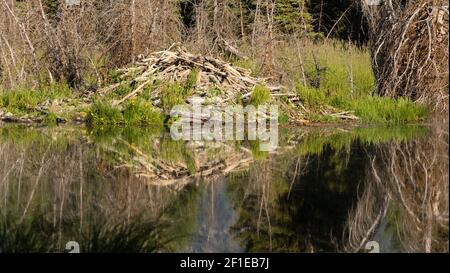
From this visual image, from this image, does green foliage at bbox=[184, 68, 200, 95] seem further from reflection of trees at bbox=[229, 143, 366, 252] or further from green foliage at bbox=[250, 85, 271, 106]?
reflection of trees at bbox=[229, 143, 366, 252]

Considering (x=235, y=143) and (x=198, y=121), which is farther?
(x=198, y=121)

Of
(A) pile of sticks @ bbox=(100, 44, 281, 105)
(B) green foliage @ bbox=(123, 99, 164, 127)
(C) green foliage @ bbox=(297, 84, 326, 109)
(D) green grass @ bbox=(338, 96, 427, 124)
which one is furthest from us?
(A) pile of sticks @ bbox=(100, 44, 281, 105)

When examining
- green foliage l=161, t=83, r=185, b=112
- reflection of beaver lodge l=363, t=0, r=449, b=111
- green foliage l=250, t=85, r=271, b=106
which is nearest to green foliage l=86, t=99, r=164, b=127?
green foliage l=161, t=83, r=185, b=112

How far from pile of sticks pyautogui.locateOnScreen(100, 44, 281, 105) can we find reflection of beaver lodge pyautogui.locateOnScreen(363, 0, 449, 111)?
233cm

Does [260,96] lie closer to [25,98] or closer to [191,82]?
[191,82]

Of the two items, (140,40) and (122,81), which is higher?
(140,40)

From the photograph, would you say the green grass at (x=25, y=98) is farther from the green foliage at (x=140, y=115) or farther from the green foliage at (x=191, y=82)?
the green foliage at (x=191, y=82)

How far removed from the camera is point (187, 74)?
1369 centimetres

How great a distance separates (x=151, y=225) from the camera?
5.20 metres

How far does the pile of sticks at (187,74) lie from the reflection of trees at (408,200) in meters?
5.09

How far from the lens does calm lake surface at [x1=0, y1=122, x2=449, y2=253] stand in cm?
488
